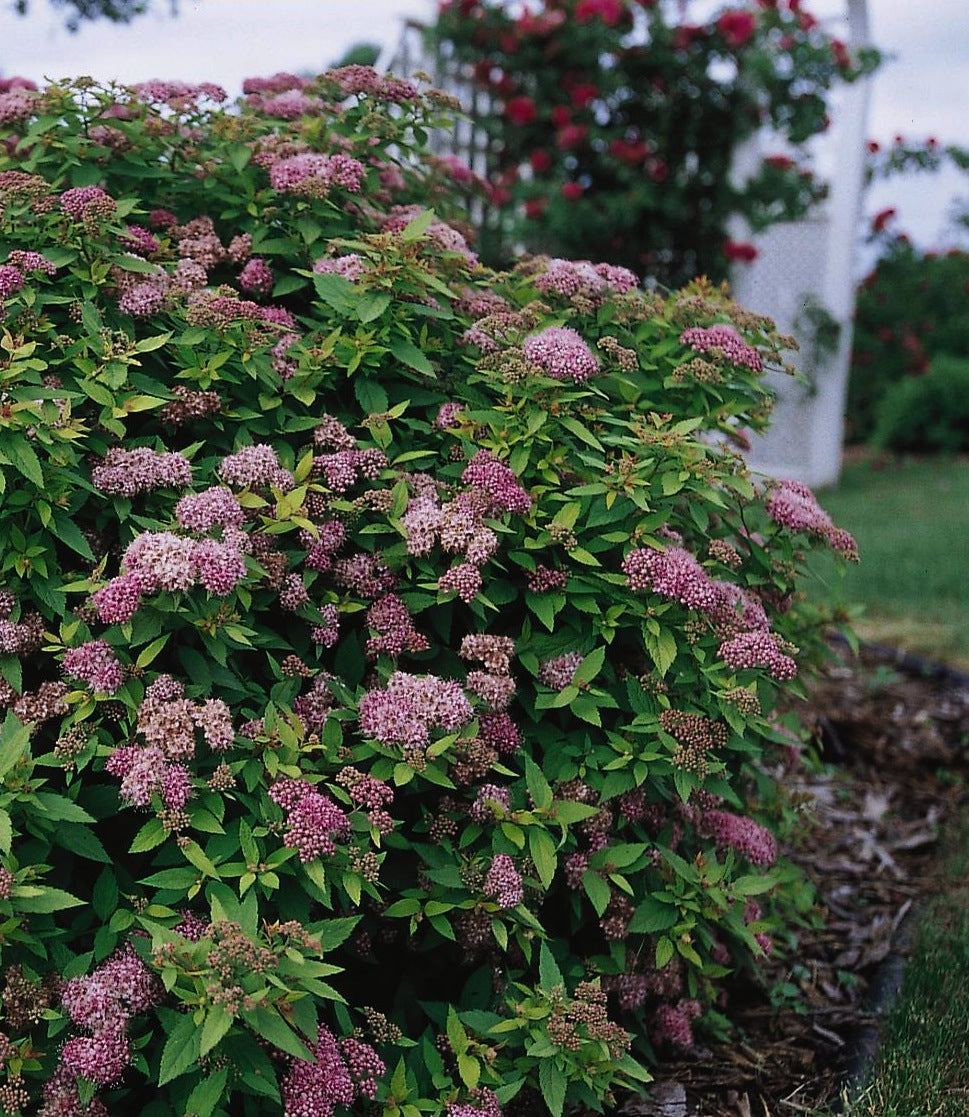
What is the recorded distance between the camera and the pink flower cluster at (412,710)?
1.96 meters

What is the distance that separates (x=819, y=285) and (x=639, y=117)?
2006mm

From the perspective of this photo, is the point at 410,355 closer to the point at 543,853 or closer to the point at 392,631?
the point at 392,631

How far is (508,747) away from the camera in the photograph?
218 cm

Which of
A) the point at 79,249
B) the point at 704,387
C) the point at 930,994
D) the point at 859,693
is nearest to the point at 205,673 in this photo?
the point at 79,249

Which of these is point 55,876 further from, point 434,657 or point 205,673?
point 434,657

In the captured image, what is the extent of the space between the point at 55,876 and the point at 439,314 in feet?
3.98

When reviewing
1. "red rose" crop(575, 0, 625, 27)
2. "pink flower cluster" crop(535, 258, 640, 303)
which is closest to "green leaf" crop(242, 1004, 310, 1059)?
"pink flower cluster" crop(535, 258, 640, 303)

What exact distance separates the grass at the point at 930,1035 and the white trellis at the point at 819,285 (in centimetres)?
693

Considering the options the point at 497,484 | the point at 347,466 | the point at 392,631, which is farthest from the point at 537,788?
the point at 347,466

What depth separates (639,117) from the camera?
29.8ft

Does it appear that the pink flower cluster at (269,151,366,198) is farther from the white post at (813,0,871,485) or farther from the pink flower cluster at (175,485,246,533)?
the white post at (813,0,871,485)

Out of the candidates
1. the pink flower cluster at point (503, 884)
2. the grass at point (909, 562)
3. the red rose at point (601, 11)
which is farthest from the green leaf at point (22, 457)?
the red rose at point (601, 11)

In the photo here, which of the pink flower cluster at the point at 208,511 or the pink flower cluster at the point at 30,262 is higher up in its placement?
the pink flower cluster at the point at 30,262

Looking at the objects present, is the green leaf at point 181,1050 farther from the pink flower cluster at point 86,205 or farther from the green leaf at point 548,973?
the pink flower cluster at point 86,205
